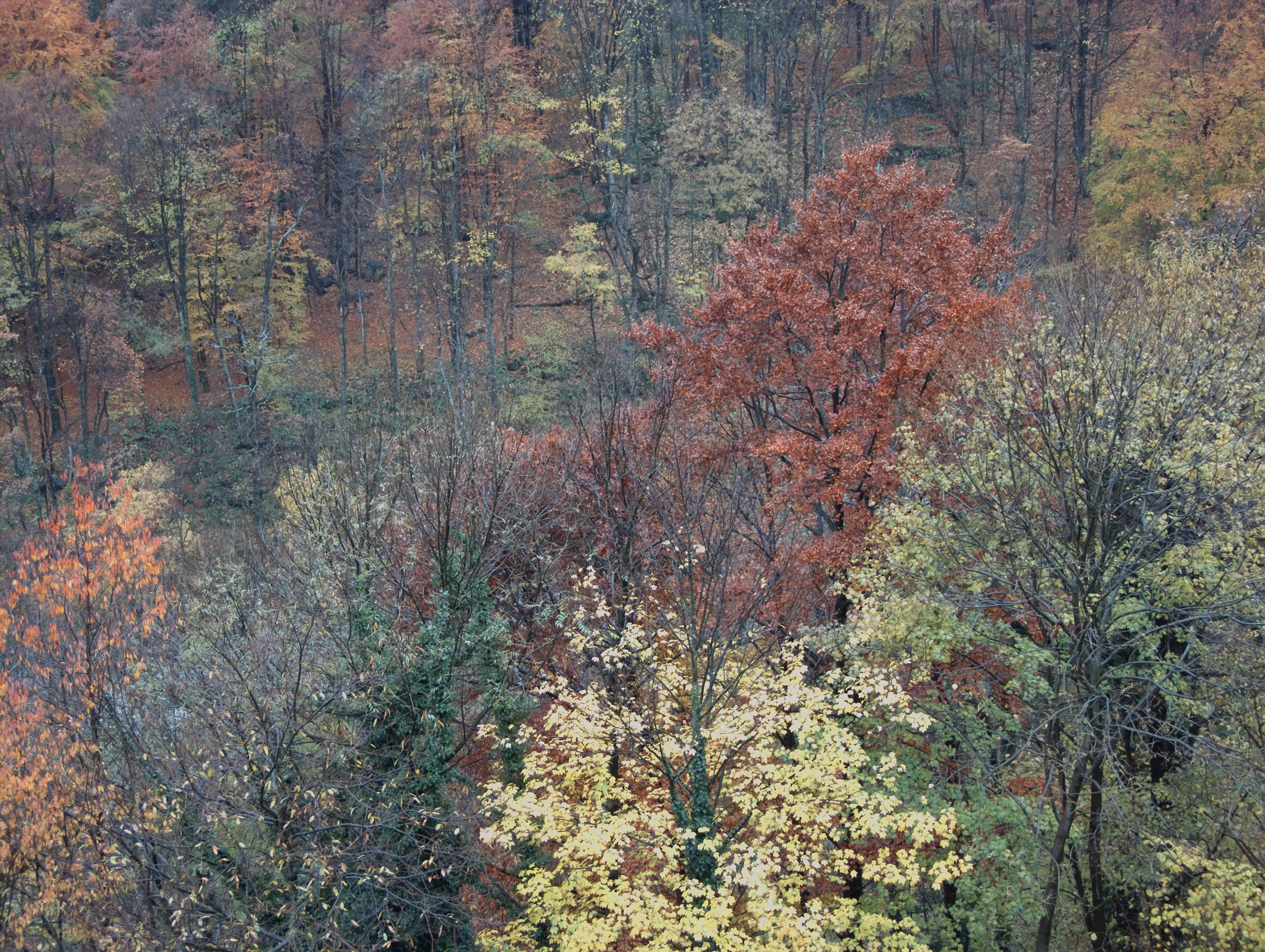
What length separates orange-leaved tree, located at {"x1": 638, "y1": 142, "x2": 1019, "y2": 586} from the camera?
14.9m

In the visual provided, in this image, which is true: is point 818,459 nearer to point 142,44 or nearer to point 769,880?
point 769,880

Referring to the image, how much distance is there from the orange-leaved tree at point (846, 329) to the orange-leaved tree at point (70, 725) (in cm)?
1111

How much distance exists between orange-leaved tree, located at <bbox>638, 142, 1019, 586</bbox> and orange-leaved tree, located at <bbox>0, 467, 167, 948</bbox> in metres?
11.1

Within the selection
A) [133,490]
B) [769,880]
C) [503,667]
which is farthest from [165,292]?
[769,880]

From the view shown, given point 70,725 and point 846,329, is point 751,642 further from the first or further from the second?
point 70,725

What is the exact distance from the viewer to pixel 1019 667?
11.8 m

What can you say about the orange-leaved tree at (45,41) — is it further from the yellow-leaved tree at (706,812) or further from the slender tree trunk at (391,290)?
the yellow-leaved tree at (706,812)

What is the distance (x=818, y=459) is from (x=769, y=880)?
266 inches

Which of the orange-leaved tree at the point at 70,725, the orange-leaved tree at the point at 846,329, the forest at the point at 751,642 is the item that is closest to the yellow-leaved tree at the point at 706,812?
the forest at the point at 751,642

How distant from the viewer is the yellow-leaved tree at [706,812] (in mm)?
10680

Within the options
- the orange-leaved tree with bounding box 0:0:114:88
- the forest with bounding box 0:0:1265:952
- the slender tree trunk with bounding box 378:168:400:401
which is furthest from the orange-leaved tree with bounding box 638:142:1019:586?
the orange-leaved tree with bounding box 0:0:114:88

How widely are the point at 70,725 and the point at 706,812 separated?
373 inches

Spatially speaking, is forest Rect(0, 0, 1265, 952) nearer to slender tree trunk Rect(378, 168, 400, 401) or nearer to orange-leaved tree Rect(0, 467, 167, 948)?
orange-leaved tree Rect(0, 467, 167, 948)

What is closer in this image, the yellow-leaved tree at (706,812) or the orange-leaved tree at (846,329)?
the yellow-leaved tree at (706,812)
